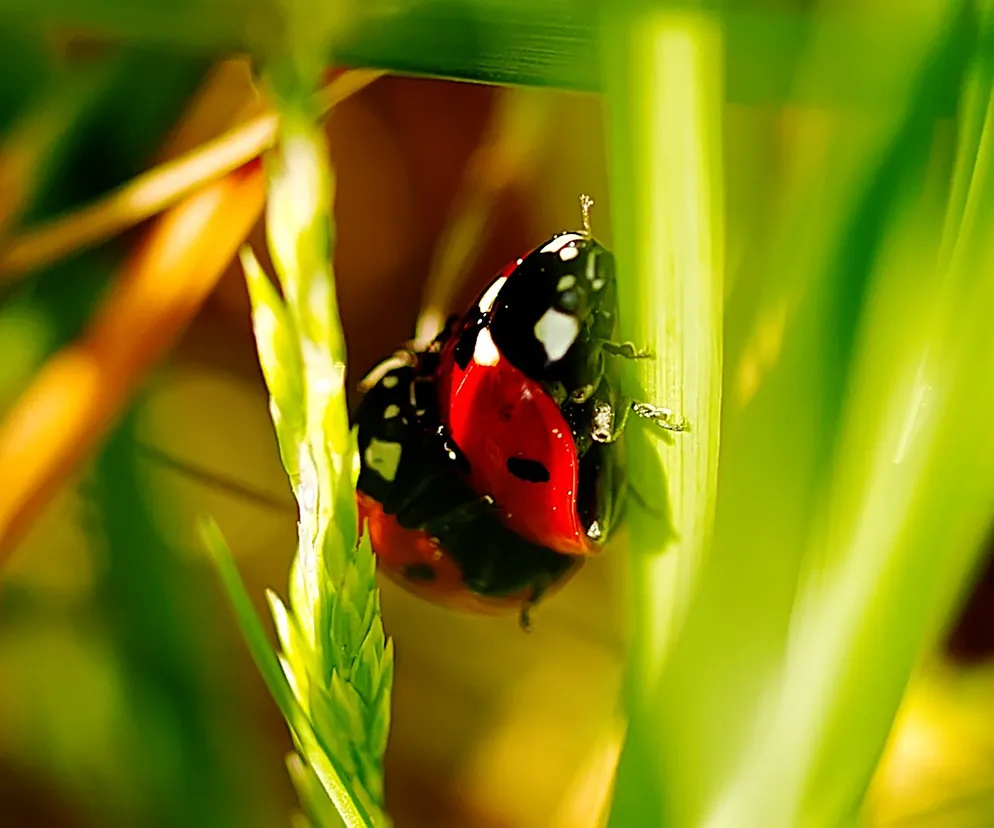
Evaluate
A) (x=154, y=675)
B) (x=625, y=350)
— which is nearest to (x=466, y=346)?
(x=625, y=350)

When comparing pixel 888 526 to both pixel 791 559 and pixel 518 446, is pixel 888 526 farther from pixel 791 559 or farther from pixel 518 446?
pixel 518 446

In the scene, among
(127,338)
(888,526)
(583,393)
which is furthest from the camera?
(127,338)

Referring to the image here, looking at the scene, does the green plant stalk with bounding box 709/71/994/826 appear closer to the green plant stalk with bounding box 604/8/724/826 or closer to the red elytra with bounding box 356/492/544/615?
the green plant stalk with bounding box 604/8/724/826

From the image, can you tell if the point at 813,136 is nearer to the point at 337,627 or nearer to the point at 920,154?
the point at 920,154

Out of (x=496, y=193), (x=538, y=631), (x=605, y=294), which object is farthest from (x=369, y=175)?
(x=605, y=294)

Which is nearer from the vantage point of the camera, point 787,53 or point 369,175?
point 787,53

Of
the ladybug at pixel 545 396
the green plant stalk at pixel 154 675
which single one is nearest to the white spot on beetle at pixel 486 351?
the ladybug at pixel 545 396
